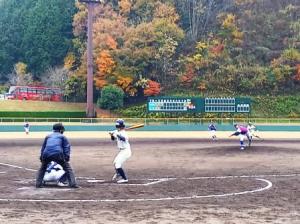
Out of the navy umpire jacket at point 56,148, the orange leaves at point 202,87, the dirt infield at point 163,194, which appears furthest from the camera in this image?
the orange leaves at point 202,87

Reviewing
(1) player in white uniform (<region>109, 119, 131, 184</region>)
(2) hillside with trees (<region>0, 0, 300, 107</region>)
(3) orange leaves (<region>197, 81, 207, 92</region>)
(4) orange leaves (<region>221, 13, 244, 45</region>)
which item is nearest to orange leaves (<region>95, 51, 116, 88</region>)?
(2) hillside with trees (<region>0, 0, 300, 107</region>)

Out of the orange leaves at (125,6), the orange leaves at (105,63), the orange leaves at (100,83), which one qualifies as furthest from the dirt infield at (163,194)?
the orange leaves at (125,6)

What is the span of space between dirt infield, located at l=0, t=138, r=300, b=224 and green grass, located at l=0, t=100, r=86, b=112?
49.6 meters

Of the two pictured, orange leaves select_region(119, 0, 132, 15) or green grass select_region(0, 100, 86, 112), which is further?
orange leaves select_region(119, 0, 132, 15)

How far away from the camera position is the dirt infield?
1047 cm

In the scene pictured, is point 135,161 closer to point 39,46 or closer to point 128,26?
point 128,26

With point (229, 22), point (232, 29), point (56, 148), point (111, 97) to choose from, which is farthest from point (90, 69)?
point (56, 148)

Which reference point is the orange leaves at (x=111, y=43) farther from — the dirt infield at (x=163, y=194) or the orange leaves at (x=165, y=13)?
the dirt infield at (x=163, y=194)

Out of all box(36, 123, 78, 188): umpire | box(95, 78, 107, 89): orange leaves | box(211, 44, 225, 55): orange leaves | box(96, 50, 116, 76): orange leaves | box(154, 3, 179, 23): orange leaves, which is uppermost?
box(154, 3, 179, 23): orange leaves

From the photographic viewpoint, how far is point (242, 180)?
16438 millimetres

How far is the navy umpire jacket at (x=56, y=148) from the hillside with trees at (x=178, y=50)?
188 ft

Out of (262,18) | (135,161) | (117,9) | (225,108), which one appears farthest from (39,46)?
(135,161)

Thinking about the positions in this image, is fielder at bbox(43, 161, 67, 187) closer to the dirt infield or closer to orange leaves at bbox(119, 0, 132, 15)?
the dirt infield

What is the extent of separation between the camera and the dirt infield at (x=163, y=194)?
10469mm
